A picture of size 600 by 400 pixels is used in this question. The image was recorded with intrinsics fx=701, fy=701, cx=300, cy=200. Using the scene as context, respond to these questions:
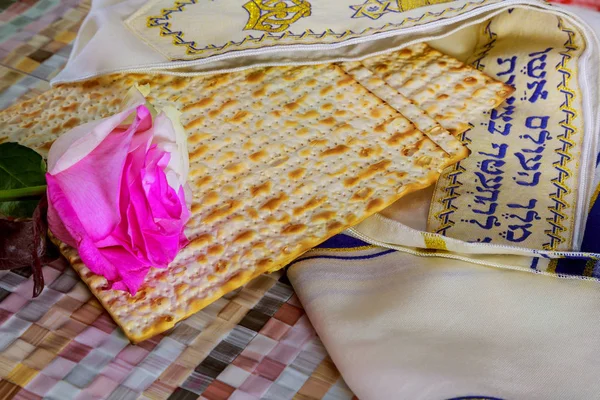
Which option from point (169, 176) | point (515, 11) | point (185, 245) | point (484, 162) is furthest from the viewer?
point (515, 11)

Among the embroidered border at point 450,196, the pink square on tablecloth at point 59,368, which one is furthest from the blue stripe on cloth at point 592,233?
the pink square on tablecloth at point 59,368

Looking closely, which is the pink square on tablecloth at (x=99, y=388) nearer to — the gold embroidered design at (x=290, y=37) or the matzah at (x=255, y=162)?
the matzah at (x=255, y=162)

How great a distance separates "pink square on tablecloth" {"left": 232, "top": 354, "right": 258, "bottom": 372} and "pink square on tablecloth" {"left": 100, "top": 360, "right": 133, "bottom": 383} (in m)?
0.11

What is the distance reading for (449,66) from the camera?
103 centimetres

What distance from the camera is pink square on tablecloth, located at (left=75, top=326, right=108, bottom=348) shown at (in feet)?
2.39

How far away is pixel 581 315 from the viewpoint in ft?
2.38

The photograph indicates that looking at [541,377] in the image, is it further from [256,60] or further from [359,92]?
[256,60]

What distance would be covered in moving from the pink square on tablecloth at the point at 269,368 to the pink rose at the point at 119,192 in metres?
0.15

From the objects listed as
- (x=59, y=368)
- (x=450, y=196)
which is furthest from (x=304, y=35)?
(x=59, y=368)

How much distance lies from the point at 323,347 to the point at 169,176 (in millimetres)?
248

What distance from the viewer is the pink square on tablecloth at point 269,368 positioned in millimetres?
714

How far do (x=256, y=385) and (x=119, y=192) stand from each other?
238 mm

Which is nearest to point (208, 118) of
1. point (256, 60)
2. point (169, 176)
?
point (256, 60)

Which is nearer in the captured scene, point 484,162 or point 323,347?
point 323,347
